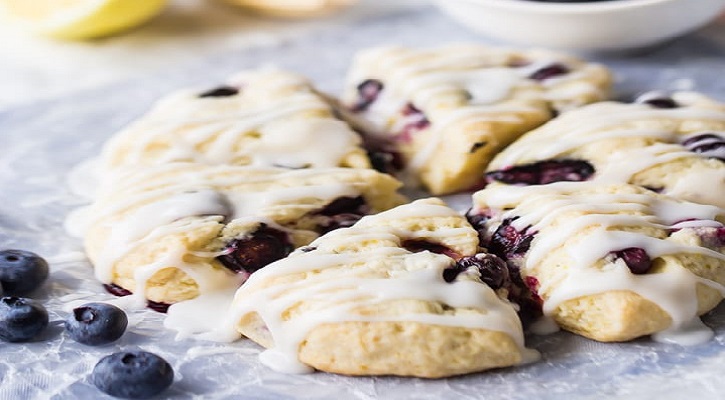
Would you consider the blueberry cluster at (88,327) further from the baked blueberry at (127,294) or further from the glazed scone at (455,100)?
the glazed scone at (455,100)

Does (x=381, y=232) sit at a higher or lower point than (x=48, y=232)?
higher

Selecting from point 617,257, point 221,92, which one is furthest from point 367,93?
point 617,257

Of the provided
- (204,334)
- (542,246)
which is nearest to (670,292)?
(542,246)

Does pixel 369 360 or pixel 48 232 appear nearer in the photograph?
pixel 369 360

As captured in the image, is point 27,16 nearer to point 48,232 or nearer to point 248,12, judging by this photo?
point 248,12

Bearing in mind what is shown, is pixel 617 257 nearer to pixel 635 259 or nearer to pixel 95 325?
pixel 635 259

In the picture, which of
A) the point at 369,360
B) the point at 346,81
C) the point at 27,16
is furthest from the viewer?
the point at 27,16
